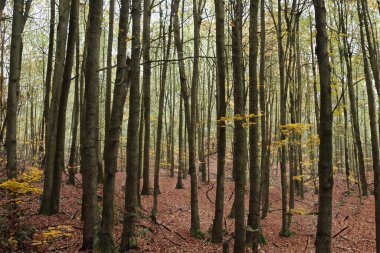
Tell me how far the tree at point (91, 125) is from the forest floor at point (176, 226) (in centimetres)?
40

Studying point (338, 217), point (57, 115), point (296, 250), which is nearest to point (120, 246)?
point (57, 115)

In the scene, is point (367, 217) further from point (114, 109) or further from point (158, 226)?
point (114, 109)

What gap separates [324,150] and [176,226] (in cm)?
731

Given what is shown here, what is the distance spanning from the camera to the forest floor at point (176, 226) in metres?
6.80

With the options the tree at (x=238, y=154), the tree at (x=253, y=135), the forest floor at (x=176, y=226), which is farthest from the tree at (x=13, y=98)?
the tree at (x=253, y=135)

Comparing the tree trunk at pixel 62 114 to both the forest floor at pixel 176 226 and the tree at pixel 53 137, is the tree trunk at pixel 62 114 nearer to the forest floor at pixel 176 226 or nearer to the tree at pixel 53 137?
the tree at pixel 53 137

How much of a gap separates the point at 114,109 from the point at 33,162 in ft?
43.8

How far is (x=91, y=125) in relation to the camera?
5559 mm

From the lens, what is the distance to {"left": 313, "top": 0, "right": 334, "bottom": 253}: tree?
3.35 meters

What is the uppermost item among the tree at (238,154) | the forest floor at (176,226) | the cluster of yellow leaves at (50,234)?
the tree at (238,154)

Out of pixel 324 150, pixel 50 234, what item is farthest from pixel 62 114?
pixel 324 150

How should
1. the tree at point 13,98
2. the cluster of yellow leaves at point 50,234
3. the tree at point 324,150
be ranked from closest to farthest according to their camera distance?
the tree at point 324,150 → the cluster of yellow leaves at point 50,234 → the tree at point 13,98

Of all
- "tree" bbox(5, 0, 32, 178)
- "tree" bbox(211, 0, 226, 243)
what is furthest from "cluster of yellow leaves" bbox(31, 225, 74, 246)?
"tree" bbox(211, 0, 226, 243)

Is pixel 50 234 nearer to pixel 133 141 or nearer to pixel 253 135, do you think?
pixel 133 141
